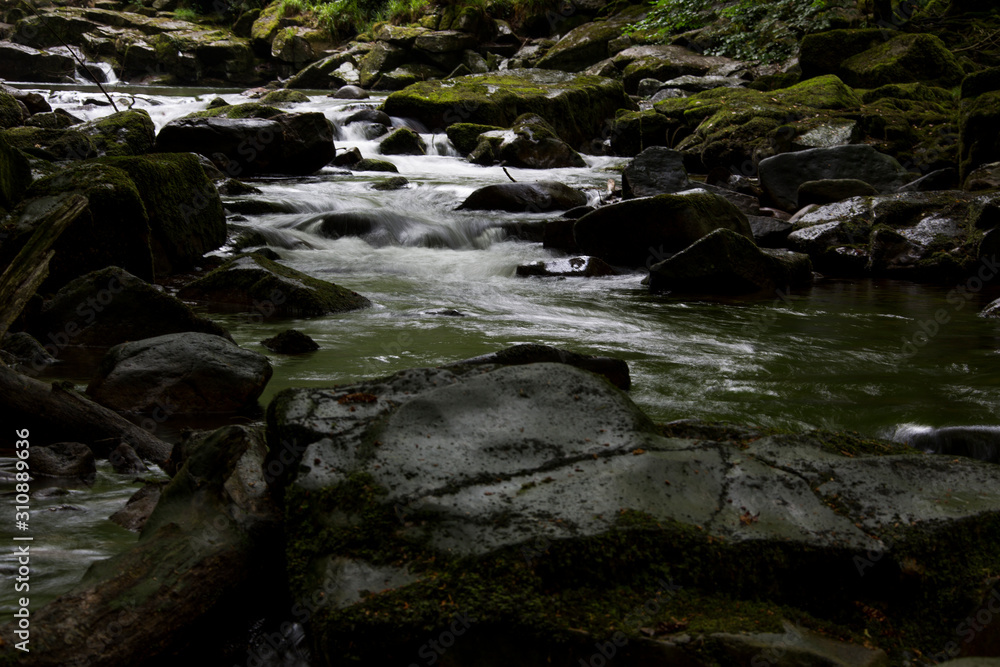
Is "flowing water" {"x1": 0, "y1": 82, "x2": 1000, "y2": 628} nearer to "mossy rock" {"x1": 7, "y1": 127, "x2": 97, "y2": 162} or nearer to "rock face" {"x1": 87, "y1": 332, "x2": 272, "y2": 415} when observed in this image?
"rock face" {"x1": 87, "y1": 332, "x2": 272, "y2": 415}

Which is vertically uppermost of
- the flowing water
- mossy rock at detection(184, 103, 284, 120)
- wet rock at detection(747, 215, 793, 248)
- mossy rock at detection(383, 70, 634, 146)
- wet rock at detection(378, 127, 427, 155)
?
mossy rock at detection(383, 70, 634, 146)

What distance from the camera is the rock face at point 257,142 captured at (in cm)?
1204

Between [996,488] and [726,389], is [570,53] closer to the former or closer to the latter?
[726,389]

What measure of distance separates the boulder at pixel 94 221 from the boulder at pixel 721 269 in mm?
4967

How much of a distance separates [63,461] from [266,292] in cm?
366

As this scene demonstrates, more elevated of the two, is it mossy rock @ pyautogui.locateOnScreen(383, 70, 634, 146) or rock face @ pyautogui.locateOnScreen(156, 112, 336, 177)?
mossy rock @ pyautogui.locateOnScreen(383, 70, 634, 146)

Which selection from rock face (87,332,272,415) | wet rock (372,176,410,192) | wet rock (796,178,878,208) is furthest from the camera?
wet rock (372,176,410,192)

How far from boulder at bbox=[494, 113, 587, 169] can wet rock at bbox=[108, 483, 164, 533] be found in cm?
1276

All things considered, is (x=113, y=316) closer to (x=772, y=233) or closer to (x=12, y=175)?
(x=12, y=175)

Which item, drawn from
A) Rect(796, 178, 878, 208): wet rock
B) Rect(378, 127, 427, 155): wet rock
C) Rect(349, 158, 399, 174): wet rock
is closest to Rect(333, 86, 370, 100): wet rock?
Rect(378, 127, 427, 155): wet rock

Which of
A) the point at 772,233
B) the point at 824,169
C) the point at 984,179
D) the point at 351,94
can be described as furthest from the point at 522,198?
the point at 351,94

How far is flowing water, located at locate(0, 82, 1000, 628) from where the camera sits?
13.8ft

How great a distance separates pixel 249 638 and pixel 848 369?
444 cm

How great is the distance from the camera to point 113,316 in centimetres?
512
